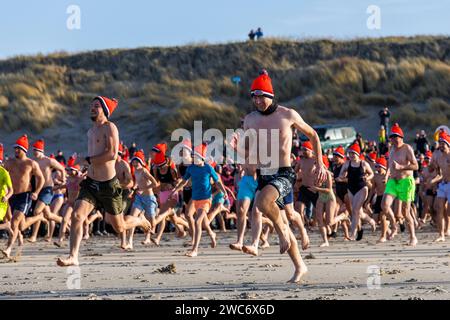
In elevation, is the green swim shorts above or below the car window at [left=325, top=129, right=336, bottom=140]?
below

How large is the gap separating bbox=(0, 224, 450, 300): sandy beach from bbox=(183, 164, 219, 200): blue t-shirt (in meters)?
0.92

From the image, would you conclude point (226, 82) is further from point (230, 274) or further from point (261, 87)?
point (261, 87)

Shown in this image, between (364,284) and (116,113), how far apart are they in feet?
115

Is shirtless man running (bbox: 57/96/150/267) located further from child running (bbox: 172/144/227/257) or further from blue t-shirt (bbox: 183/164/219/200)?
blue t-shirt (bbox: 183/164/219/200)

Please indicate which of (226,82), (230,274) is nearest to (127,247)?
(230,274)

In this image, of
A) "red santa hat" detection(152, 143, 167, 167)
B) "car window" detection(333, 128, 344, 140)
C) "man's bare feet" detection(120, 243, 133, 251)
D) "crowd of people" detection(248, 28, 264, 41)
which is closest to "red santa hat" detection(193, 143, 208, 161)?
"man's bare feet" detection(120, 243, 133, 251)

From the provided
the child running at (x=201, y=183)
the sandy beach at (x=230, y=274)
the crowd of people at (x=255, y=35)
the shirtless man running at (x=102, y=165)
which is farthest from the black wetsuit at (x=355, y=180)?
the crowd of people at (x=255, y=35)

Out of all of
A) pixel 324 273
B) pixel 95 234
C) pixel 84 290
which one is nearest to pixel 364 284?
pixel 324 273

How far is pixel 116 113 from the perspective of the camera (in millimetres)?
44281

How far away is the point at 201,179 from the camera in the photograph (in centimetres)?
1535

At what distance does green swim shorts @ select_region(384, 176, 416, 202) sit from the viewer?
1677 cm

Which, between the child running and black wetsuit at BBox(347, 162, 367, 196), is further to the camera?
black wetsuit at BBox(347, 162, 367, 196)
